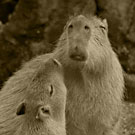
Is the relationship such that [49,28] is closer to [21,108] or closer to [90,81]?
[90,81]

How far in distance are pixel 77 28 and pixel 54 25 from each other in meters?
3.09

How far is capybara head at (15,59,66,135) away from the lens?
209 inches

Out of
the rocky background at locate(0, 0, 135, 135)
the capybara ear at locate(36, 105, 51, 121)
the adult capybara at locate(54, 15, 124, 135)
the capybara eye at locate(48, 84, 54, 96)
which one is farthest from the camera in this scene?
the rocky background at locate(0, 0, 135, 135)

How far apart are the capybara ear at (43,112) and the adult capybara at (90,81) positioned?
1.45ft

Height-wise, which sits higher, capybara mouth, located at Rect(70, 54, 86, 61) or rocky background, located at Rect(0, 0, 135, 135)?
capybara mouth, located at Rect(70, 54, 86, 61)

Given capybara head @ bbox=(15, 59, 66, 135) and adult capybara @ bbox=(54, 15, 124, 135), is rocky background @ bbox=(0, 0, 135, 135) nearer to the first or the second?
adult capybara @ bbox=(54, 15, 124, 135)

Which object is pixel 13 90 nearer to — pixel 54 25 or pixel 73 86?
pixel 73 86

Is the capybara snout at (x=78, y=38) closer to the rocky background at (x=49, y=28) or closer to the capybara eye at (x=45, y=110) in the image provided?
the capybara eye at (x=45, y=110)

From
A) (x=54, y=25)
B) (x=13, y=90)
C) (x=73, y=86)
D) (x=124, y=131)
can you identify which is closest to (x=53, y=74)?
(x=73, y=86)

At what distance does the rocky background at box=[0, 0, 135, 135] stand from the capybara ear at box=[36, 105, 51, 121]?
10.6ft

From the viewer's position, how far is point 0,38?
28.5ft

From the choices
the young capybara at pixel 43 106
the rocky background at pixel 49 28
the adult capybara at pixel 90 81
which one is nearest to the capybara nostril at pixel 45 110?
the young capybara at pixel 43 106

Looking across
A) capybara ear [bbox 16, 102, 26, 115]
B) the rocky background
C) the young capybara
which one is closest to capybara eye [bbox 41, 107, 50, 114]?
the young capybara

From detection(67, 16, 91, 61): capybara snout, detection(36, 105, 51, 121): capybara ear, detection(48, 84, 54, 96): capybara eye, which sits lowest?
detection(36, 105, 51, 121): capybara ear
